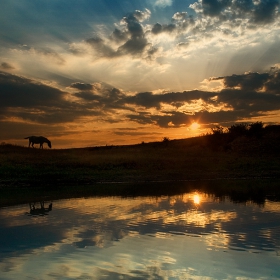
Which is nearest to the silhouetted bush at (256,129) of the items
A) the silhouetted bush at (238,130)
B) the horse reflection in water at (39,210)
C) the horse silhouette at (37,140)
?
the silhouetted bush at (238,130)

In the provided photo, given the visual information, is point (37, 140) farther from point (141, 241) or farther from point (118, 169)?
point (141, 241)

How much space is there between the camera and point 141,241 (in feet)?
32.7

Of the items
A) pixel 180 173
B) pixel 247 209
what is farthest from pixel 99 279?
pixel 180 173

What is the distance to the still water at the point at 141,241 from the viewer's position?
7738 millimetres

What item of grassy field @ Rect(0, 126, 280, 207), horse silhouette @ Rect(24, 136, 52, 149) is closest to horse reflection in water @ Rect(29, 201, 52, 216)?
grassy field @ Rect(0, 126, 280, 207)

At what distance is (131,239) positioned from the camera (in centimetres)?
1024

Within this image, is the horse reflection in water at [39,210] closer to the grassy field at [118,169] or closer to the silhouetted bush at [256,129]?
the grassy field at [118,169]

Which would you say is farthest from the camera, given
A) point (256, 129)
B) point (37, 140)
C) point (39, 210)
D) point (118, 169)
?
point (256, 129)

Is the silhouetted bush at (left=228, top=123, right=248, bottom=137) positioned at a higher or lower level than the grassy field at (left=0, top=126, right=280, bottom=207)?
higher

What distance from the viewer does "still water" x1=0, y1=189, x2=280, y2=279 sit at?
7.74 meters

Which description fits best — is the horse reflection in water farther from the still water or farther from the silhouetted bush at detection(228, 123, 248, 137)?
the silhouetted bush at detection(228, 123, 248, 137)

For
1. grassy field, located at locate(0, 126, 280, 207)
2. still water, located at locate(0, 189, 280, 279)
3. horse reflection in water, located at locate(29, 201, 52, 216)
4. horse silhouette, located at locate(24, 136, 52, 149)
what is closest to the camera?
still water, located at locate(0, 189, 280, 279)

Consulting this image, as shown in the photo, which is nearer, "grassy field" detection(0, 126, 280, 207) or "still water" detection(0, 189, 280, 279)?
"still water" detection(0, 189, 280, 279)

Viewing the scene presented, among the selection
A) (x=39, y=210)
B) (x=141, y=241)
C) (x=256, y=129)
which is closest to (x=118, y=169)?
(x=39, y=210)
